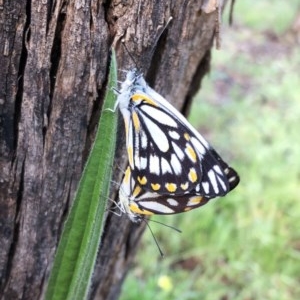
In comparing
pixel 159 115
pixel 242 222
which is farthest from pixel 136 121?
pixel 242 222

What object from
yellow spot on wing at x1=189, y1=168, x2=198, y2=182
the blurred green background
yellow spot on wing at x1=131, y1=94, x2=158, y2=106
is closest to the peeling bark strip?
yellow spot on wing at x1=131, y1=94, x2=158, y2=106

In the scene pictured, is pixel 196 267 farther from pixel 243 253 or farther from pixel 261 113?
pixel 261 113

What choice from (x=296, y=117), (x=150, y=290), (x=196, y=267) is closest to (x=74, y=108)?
(x=150, y=290)

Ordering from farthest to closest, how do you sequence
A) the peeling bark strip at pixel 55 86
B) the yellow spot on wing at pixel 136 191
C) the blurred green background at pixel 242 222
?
the blurred green background at pixel 242 222 → the yellow spot on wing at pixel 136 191 → the peeling bark strip at pixel 55 86


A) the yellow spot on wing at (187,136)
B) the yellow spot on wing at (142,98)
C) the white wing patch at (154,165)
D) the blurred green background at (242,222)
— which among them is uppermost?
the yellow spot on wing at (142,98)

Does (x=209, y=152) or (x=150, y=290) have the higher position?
(x=209, y=152)

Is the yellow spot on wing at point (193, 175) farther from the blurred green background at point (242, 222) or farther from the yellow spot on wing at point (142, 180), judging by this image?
the blurred green background at point (242, 222)

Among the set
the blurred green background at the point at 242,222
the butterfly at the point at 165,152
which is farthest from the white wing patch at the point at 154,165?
the blurred green background at the point at 242,222

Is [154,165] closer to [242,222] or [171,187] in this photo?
[171,187]
